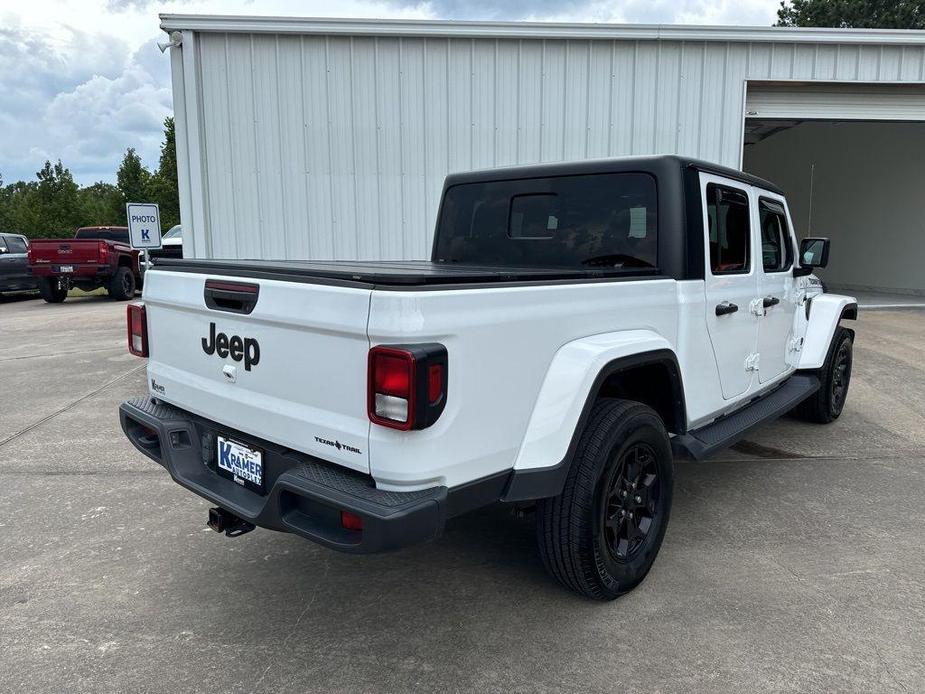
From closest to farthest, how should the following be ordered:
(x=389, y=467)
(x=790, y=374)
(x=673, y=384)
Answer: (x=389, y=467) < (x=673, y=384) < (x=790, y=374)

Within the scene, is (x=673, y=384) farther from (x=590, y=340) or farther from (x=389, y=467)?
(x=389, y=467)

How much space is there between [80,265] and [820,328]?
628 inches

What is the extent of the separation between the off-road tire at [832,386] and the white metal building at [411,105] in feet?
16.0

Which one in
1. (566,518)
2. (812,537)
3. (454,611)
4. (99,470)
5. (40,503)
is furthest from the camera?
(99,470)

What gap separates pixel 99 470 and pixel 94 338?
23.1ft

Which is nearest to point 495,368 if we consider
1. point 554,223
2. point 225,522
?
point 225,522

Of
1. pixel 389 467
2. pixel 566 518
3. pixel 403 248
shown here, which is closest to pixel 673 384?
pixel 566 518

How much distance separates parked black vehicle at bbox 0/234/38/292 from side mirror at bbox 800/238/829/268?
18262mm

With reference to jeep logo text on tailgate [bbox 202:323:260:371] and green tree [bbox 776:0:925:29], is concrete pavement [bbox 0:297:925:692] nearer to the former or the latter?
jeep logo text on tailgate [bbox 202:323:260:371]

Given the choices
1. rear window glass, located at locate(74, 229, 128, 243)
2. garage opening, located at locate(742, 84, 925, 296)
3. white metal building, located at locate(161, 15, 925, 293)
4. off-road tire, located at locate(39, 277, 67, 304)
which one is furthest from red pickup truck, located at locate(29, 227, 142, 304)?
garage opening, located at locate(742, 84, 925, 296)

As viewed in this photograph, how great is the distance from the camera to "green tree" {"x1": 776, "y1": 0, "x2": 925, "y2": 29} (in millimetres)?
25844

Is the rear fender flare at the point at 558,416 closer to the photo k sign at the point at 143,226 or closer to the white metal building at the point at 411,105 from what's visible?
the white metal building at the point at 411,105

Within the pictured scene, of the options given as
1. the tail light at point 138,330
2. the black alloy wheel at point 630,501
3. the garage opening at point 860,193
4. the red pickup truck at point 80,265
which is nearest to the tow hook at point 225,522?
the tail light at point 138,330

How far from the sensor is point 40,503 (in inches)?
159
